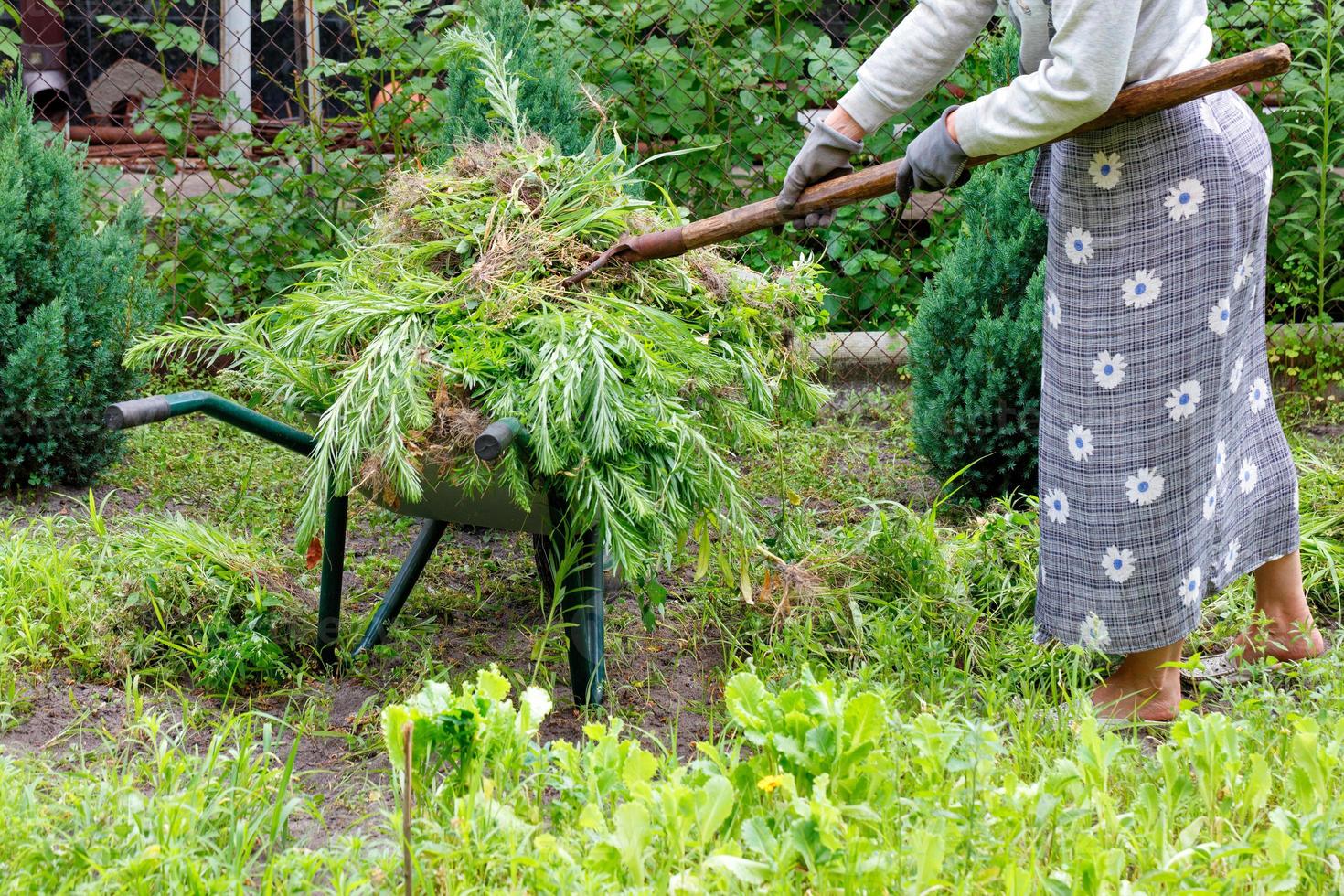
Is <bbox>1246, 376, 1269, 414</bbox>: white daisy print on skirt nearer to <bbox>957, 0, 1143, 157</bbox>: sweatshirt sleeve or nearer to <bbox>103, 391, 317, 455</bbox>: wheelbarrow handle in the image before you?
<bbox>957, 0, 1143, 157</bbox>: sweatshirt sleeve

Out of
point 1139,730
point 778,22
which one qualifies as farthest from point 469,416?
point 778,22

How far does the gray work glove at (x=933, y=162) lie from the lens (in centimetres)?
213

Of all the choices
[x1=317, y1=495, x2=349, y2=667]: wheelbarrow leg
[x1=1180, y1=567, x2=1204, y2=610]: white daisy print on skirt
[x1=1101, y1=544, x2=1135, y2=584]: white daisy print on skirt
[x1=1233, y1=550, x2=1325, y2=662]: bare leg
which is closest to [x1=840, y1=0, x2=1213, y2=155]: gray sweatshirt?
[x1=1101, y1=544, x2=1135, y2=584]: white daisy print on skirt

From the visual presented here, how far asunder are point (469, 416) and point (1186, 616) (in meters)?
1.39

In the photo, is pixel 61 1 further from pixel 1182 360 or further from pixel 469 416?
pixel 1182 360

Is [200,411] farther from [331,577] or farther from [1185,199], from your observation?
[1185,199]

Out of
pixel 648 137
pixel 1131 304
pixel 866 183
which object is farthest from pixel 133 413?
pixel 648 137

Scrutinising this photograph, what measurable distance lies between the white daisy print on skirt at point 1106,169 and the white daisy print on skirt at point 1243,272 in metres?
0.29

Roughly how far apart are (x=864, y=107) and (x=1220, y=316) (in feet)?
2.53

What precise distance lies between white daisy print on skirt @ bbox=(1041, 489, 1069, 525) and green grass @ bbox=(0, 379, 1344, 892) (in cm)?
29

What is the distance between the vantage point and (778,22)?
4766 mm

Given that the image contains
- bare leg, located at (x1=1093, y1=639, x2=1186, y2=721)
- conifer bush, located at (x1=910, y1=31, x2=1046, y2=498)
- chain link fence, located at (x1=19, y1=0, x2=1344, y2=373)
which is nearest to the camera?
bare leg, located at (x1=1093, y1=639, x2=1186, y2=721)

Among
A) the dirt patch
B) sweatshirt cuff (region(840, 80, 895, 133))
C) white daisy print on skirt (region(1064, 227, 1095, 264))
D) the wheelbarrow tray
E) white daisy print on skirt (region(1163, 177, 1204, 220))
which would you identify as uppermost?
sweatshirt cuff (region(840, 80, 895, 133))

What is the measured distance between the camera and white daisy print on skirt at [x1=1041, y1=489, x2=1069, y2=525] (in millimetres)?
2346
